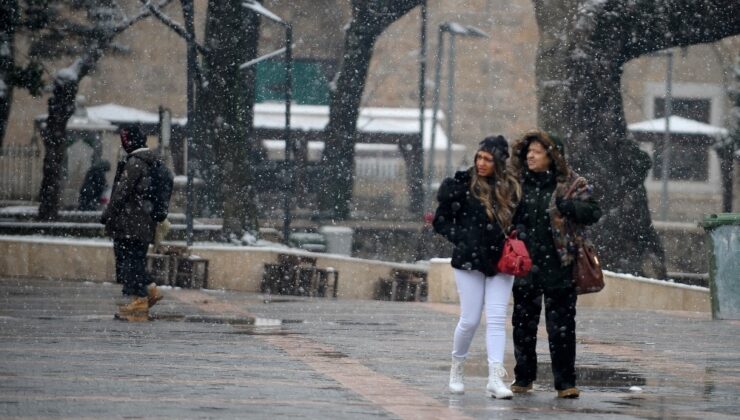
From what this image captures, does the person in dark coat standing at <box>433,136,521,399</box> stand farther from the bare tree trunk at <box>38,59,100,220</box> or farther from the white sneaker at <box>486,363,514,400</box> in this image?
the bare tree trunk at <box>38,59,100,220</box>

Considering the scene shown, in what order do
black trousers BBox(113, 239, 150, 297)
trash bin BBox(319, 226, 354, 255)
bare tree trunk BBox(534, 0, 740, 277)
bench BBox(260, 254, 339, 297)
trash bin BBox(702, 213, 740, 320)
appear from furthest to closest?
1. trash bin BBox(319, 226, 354, 255)
2. bare tree trunk BBox(534, 0, 740, 277)
3. bench BBox(260, 254, 339, 297)
4. trash bin BBox(702, 213, 740, 320)
5. black trousers BBox(113, 239, 150, 297)

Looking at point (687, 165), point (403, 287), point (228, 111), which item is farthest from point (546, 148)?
point (687, 165)

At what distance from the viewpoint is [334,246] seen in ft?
→ 93.1

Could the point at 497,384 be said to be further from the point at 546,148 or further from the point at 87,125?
the point at 87,125

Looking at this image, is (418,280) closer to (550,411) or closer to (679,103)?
(550,411)

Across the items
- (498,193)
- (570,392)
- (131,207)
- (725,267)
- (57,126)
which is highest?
(57,126)

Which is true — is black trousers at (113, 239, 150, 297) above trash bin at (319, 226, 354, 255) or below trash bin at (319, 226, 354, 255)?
above

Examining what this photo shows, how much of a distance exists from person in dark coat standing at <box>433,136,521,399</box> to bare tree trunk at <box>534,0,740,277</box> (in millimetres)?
14049

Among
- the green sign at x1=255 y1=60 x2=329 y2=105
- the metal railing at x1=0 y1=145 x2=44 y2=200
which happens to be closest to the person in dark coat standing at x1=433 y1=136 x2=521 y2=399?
the metal railing at x1=0 y1=145 x2=44 y2=200

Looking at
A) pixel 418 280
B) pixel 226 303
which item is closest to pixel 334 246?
pixel 418 280

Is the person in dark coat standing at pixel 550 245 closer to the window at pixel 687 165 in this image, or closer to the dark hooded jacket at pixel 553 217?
the dark hooded jacket at pixel 553 217

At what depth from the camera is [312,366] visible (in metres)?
9.86

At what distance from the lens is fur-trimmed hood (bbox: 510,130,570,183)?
8.64 m

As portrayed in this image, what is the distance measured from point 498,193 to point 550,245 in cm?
43
